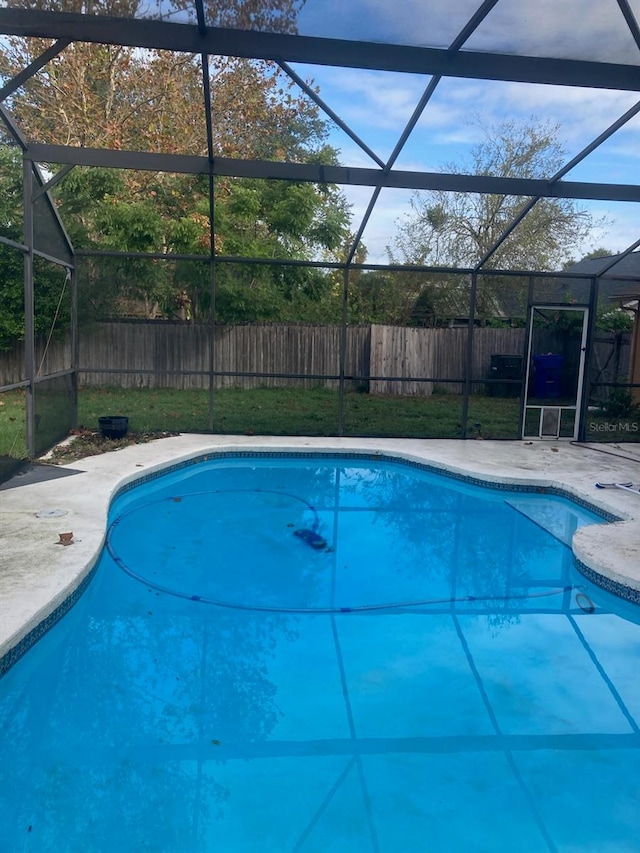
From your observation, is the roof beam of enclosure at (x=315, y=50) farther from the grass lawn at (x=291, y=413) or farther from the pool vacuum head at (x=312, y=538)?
the grass lawn at (x=291, y=413)

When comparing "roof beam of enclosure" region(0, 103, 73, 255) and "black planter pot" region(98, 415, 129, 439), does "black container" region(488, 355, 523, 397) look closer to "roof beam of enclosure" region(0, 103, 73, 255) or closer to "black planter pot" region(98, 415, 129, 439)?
"black planter pot" region(98, 415, 129, 439)

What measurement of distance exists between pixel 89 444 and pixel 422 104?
4997 millimetres

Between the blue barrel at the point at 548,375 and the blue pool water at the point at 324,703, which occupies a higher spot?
the blue barrel at the point at 548,375

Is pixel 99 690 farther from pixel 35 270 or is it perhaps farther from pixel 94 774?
pixel 35 270

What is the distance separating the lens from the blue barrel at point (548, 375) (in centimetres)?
1000

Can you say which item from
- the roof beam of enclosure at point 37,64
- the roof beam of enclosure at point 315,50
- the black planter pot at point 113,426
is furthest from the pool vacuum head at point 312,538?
the roof beam of enclosure at point 37,64

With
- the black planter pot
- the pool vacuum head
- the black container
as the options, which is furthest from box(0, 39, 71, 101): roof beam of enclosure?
the black container

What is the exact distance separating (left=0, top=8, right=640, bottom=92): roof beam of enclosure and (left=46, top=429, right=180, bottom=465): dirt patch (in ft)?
12.9

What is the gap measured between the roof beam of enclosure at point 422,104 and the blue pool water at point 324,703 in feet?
12.0

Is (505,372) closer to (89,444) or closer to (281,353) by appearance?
(281,353)

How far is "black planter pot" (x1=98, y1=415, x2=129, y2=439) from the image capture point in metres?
7.96

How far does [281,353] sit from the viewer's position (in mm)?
12039

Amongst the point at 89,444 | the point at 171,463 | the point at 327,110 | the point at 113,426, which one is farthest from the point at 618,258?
the point at 89,444

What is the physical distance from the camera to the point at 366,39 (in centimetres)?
459
